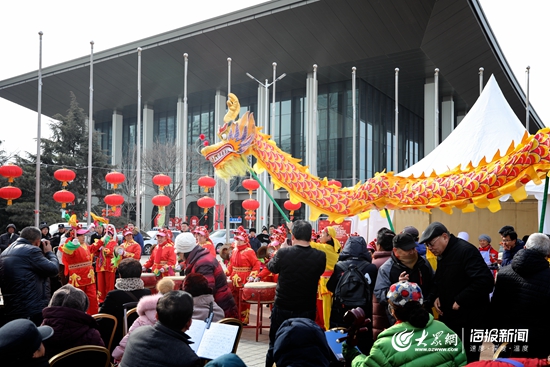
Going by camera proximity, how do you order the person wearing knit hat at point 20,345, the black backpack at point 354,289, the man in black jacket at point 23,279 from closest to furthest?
the person wearing knit hat at point 20,345, the black backpack at point 354,289, the man in black jacket at point 23,279

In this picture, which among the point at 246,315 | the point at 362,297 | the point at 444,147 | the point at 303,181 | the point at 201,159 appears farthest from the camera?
the point at 201,159

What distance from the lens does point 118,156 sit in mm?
37125

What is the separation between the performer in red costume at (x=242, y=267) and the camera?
761cm

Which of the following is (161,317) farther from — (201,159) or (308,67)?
(201,159)

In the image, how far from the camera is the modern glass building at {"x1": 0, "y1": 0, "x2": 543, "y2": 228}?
21688 mm

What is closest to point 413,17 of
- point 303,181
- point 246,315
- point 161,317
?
point 303,181

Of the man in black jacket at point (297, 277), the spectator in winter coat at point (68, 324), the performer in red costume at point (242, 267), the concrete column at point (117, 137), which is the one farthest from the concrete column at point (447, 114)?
the spectator in winter coat at point (68, 324)

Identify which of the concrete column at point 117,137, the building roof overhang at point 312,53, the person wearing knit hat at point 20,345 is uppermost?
the building roof overhang at point 312,53

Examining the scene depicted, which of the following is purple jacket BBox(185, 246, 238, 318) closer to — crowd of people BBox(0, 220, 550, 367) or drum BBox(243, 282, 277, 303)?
crowd of people BBox(0, 220, 550, 367)

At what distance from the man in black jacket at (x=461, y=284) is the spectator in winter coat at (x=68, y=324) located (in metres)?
2.73

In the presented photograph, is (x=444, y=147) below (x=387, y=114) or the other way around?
below

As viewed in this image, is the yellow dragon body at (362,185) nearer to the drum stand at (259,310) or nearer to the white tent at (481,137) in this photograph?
the drum stand at (259,310)

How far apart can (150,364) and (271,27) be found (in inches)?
873

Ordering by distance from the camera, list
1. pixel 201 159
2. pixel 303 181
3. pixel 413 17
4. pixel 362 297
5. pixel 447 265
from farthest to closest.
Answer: pixel 201 159 → pixel 413 17 → pixel 303 181 → pixel 362 297 → pixel 447 265
